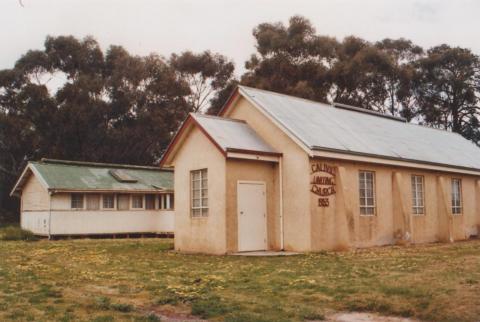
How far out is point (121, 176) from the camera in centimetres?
3259

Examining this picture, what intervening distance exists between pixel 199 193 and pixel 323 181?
4.36 meters

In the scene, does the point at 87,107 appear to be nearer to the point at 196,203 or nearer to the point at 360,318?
the point at 196,203

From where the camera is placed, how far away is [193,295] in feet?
32.0

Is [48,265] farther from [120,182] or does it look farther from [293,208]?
[120,182]

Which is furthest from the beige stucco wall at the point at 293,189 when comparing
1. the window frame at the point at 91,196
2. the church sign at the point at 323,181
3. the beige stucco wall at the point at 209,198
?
→ the window frame at the point at 91,196

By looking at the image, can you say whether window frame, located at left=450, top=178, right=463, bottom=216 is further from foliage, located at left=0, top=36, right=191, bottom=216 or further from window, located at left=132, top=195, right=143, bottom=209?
foliage, located at left=0, top=36, right=191, bottom=216

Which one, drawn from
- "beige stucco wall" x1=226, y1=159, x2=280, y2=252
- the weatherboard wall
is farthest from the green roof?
"beige stucco wall" x1=226, y1=159, x2=280, y2=252

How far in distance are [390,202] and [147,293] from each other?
13.8 metres

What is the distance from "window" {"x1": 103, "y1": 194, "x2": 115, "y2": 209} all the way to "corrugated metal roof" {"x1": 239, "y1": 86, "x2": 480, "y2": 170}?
505 inches

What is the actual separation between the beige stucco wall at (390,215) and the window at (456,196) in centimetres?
25

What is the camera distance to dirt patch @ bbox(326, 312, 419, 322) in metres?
7.86

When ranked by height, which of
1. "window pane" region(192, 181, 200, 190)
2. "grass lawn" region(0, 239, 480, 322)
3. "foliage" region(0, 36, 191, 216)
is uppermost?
"foliage" region(0, 36, 191, 216)

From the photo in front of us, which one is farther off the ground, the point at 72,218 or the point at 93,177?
the point at 93,177

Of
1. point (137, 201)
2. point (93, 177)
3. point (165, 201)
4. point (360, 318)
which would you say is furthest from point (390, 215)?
point (93, 177)
